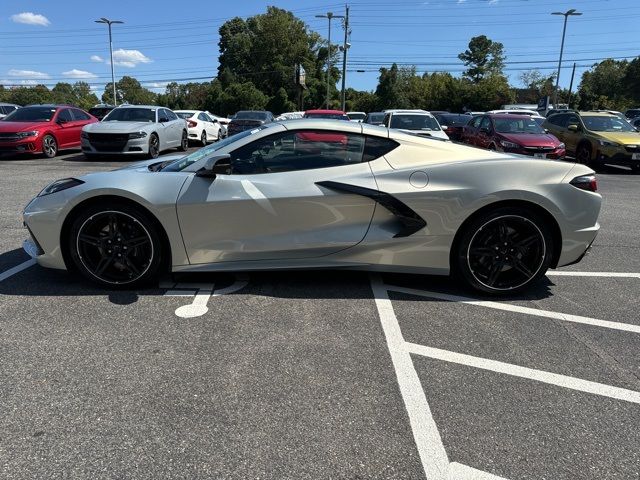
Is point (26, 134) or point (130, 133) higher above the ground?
point (130, 133)

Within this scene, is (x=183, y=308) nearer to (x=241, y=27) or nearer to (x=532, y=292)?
(x=532, y=292)

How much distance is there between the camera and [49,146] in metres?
14.0

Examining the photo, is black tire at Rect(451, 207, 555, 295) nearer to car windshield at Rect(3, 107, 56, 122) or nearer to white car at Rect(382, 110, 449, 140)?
white car at Rect(382, 110, 449, 140)

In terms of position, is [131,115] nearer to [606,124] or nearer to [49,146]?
[49,146]

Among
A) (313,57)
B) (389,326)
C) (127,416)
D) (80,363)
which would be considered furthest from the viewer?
(313,57)

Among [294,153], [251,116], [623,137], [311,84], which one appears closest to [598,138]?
[623,137]

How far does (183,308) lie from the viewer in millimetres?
3662

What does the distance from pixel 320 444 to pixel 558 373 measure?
61.4 inches

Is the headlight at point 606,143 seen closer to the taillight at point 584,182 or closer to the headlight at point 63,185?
the taillight at point 584,182

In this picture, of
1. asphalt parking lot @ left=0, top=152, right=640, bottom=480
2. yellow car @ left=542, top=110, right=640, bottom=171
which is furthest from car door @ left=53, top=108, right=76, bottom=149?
yellow car @ left=542, top=110, right=640, bottom=171

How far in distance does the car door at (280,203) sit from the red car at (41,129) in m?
12.0

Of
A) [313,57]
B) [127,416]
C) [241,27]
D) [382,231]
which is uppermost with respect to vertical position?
[241,27]

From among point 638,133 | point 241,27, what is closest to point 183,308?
point 638,133

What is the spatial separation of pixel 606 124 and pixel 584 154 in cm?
111
